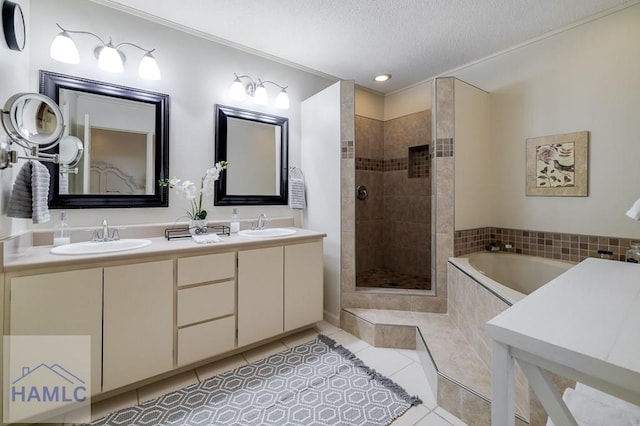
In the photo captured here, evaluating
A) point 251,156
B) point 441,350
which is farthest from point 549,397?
point 251,156

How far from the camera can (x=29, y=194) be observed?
58.4 inches

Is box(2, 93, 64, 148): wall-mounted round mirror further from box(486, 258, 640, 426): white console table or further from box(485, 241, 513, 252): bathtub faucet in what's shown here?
box(485, 241, 513, 252): bathtub faucet

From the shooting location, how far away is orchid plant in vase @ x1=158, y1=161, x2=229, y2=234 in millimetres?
2078

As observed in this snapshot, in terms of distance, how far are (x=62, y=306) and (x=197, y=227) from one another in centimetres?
91

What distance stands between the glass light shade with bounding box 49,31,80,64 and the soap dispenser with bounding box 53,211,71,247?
98 cm

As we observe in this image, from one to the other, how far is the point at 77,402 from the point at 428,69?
3.91 meters

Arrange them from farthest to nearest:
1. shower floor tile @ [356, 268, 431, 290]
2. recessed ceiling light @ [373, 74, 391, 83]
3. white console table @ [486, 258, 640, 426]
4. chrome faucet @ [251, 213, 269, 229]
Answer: recessed ceiling light @ [373, 74, 391, 83]
shower floor tile @ [356, 268, 431, 290]
chrome faucet @ [251, 213, 269, 229]
white console table @ [486, 258, 640, 426]

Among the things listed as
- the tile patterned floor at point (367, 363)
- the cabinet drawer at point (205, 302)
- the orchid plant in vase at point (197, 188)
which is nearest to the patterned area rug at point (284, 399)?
the tile patterned floor at point (367, 363)

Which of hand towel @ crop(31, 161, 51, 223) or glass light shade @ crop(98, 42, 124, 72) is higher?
glass light shade @ crop(98, 42, 124, 72)

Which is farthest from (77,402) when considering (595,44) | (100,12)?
(595,44)

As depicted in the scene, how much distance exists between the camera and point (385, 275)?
3428 millimetres

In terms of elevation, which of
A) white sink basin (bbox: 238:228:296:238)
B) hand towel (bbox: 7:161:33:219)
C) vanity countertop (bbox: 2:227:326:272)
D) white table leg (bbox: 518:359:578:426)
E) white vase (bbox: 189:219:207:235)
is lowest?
white table leg (bbox: 518:359:578:426)

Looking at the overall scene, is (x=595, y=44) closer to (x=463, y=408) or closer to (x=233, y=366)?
(x=463, y=408)

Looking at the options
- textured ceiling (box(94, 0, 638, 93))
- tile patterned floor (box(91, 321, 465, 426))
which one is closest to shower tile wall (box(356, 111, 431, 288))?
textured ceiling (box(94, 0, 638, 93))
